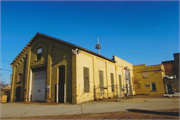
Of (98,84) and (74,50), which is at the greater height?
(74,50)

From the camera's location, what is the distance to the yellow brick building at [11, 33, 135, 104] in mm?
15752

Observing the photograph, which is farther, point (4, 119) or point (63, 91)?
point (63, 91)

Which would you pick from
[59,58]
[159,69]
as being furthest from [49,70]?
[159,69]

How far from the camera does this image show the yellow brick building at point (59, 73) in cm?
1575

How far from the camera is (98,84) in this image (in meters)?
19.2

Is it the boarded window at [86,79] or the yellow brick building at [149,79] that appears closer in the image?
the boarded window at [86,79]

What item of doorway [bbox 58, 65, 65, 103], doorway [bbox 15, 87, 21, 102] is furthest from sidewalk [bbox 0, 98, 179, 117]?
doorway [bbox 15, 87, 21, 102]

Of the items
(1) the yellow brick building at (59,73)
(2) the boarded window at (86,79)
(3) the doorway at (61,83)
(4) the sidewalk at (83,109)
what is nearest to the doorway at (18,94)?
(1) the yellow brick building at (59,73)

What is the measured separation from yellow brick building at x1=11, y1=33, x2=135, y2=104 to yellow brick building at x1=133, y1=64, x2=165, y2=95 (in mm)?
8602

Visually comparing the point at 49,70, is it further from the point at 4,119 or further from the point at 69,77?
the point at 4,119

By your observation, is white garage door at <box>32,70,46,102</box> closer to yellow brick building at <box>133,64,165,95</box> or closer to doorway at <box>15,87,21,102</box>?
doorway at <box>15,87,21,102</box>

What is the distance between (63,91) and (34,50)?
30.3ft

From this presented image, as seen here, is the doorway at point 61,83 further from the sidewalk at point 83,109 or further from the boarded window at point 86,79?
the sidewalk at point 83,109

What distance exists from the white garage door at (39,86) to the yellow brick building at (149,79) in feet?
67.7
